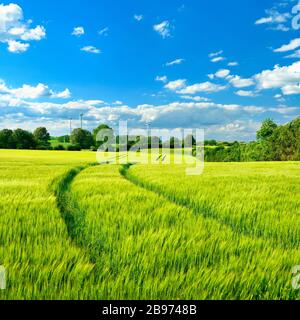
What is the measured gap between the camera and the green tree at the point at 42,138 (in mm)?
60844

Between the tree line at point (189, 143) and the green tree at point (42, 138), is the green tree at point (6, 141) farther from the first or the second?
the green tree at point (42, 138)

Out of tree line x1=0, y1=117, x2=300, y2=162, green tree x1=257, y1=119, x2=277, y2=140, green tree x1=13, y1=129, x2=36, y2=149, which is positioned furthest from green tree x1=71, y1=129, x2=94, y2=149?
green tree x1=257, y1=119, x2=277, y2=140

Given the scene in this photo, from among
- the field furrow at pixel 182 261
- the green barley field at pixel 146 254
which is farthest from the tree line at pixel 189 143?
the field furrow at pixel 182 261

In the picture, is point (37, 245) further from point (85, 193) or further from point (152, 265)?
point (85, 193)

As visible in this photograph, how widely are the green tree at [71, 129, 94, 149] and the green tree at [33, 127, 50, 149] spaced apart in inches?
475

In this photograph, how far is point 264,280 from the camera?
3.04m

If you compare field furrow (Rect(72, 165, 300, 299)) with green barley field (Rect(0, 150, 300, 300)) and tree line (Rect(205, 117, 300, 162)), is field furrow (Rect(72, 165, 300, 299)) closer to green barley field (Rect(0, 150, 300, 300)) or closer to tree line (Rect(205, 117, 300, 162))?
green barley field (Rect(0, 150, 300, 300))

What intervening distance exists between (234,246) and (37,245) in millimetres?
2474

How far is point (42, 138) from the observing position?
6091cm

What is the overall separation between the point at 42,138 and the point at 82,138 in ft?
51.2

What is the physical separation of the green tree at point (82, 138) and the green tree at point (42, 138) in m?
12.1

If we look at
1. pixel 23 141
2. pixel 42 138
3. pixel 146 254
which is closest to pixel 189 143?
pixel 42 138

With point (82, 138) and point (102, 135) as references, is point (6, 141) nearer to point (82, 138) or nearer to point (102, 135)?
point (82, 138)

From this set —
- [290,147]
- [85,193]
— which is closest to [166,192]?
[85,193]
